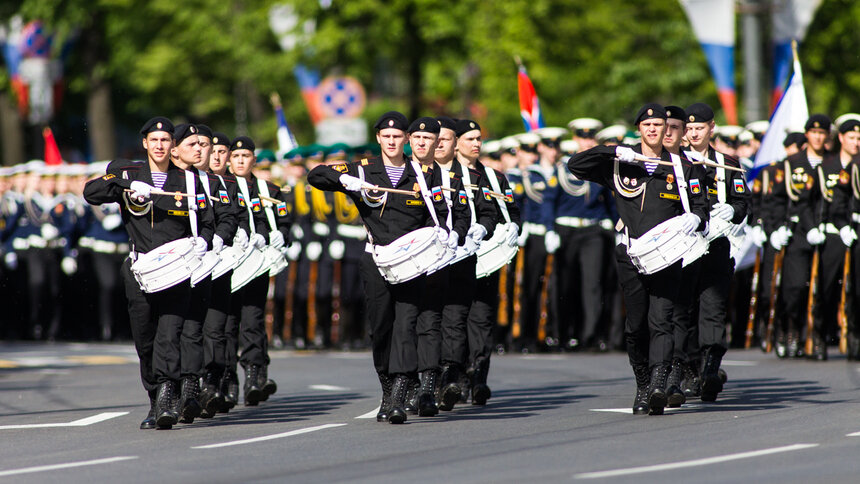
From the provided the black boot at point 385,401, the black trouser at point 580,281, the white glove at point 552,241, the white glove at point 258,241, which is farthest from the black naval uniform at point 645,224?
the white glove at point 552,241

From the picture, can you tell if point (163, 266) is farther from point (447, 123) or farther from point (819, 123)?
point (819, 123)

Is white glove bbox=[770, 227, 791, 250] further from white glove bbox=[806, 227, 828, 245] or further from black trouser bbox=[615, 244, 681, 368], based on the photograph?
black trouser bbox=[615, 244, 681, 368]

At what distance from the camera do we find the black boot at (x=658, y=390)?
450 inches

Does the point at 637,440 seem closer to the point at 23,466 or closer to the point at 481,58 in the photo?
the point at 23,466

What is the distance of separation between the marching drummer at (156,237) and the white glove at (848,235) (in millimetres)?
6822

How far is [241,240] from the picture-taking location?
1309 centimetres

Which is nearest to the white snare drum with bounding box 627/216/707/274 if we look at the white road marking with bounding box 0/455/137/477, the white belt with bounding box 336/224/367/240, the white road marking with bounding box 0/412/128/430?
the white road marking with bounding box 0/455/137/477

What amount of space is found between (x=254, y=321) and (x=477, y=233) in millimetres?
2140

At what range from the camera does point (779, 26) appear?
23.7 metres

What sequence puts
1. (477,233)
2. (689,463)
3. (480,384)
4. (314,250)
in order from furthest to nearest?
1. (314,250)
2. (480,384)
3. (477,233)
4. (689,463)

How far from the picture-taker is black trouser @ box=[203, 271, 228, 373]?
1265 cm

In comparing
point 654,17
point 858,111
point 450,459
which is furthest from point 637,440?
point 654,17

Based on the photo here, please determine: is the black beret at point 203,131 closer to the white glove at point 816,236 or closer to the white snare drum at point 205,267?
the white snare drum at point 205,267

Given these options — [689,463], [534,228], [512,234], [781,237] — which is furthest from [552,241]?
[689,463]
